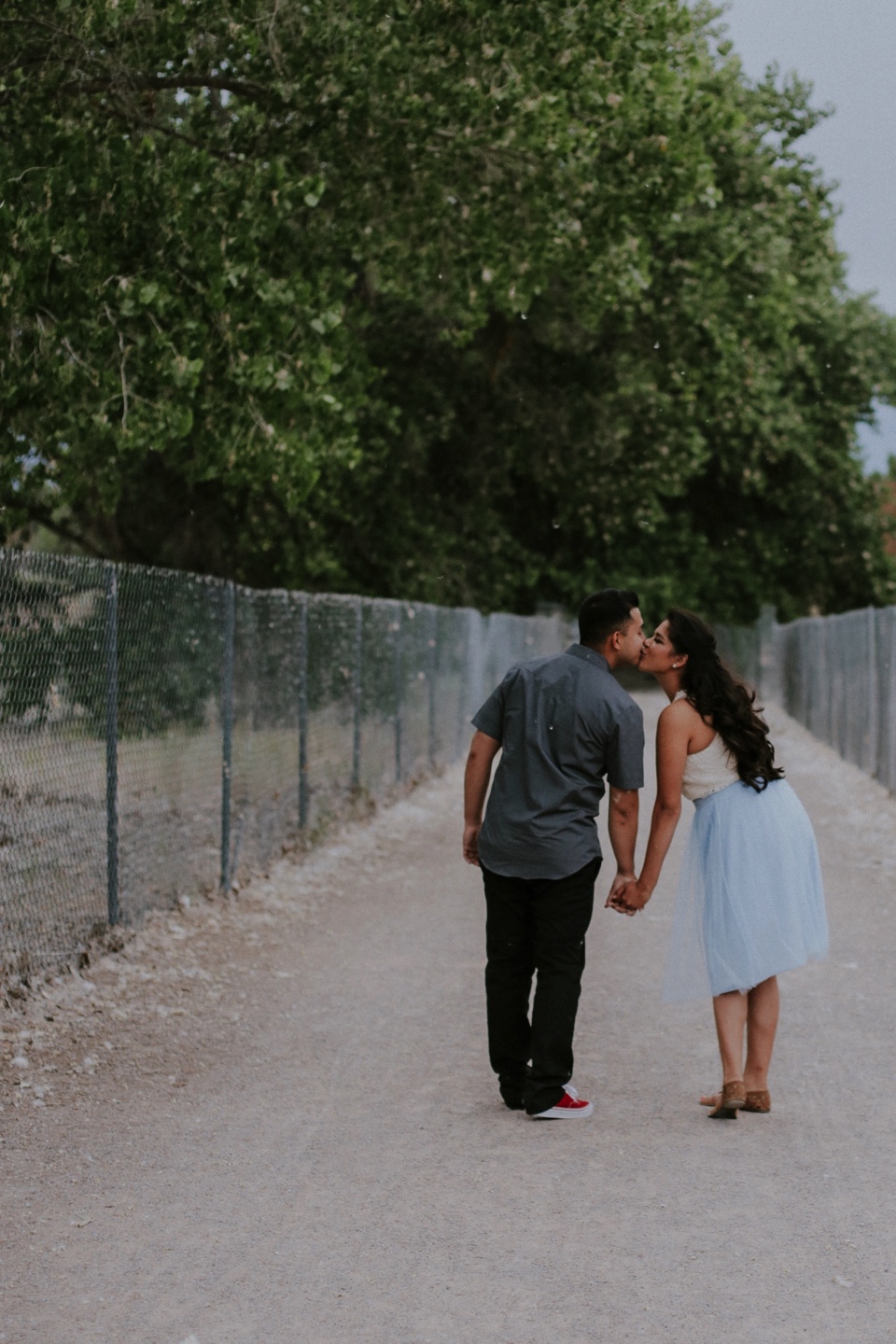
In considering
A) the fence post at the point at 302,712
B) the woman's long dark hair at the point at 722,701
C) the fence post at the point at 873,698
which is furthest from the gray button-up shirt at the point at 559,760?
the fence post at the point at 873,698

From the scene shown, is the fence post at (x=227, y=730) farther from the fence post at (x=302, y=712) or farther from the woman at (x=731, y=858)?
the woman at (x=731, y=858)

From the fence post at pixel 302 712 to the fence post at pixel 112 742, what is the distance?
14.1ft

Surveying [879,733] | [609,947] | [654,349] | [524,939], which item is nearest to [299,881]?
[609,947]

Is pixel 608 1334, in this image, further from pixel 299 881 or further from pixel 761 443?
pixel 761 443

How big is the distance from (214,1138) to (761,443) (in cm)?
3218

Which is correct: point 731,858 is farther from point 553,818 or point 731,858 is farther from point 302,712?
point 302,712

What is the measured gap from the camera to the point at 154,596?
9531 millimetres

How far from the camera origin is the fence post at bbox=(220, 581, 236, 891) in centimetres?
1090

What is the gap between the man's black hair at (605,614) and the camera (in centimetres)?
599

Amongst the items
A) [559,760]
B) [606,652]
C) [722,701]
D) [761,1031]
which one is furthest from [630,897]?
[606,652]

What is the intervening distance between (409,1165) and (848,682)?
1774 centimetres

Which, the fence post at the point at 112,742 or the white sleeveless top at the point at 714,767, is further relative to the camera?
the fence post at the point at 112,742

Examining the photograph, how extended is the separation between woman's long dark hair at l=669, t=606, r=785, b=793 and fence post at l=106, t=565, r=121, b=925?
3.60 m

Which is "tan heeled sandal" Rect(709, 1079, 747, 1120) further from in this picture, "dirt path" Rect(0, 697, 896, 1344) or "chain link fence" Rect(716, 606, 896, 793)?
"chain link fence" Rect(716, 606, 896, 793)
